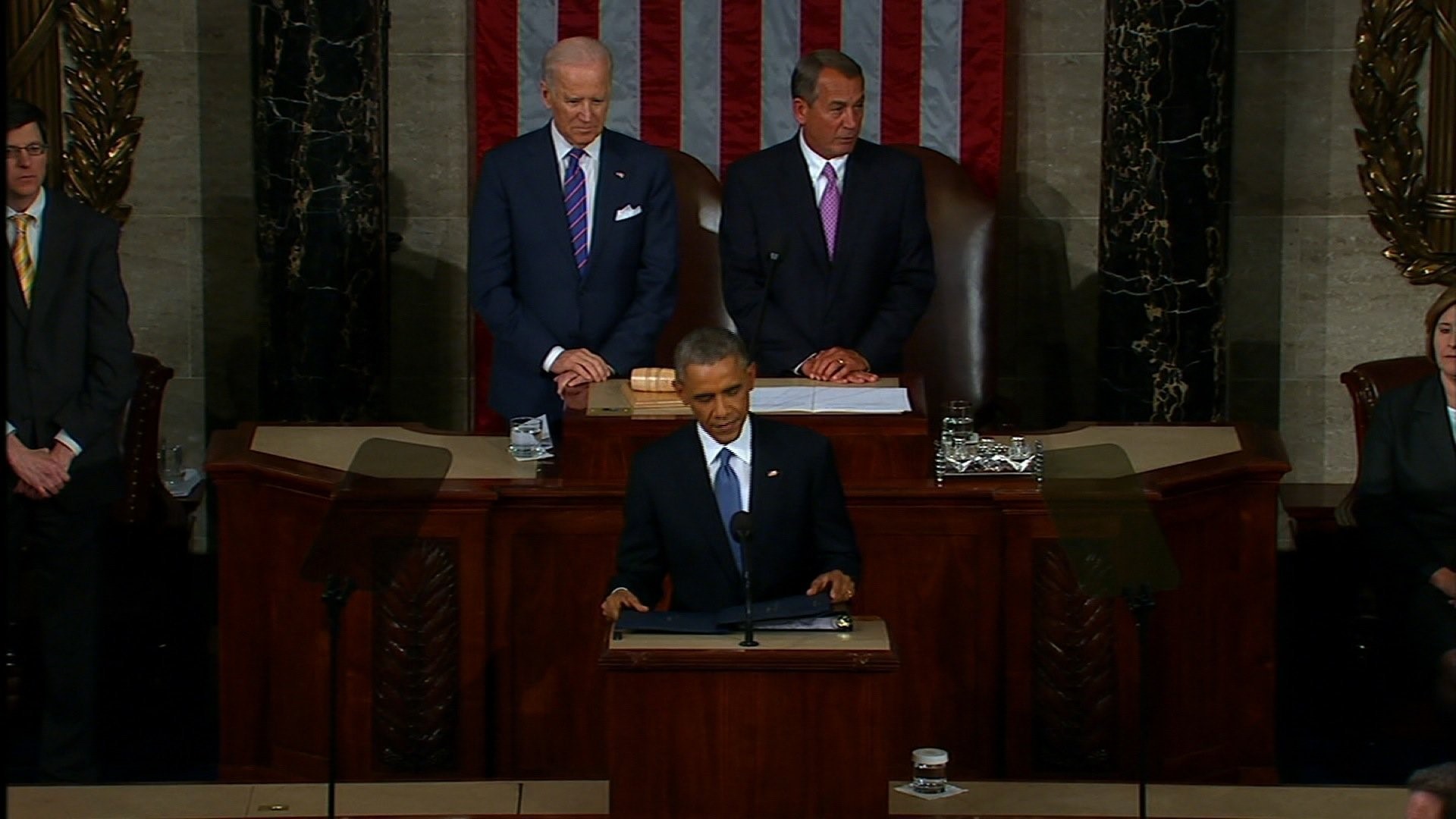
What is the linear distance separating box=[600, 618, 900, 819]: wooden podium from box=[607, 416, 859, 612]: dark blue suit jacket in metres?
0.57

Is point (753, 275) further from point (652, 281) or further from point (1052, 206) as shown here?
point (1052, 206)

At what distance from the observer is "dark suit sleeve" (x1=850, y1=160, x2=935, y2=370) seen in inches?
253

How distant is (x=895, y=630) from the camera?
563 cm

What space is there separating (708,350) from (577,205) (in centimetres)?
211

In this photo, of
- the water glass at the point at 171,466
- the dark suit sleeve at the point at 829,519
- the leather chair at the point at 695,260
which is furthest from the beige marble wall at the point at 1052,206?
the dark suit sleeve at the point at 829,519

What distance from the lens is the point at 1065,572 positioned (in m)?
5.55

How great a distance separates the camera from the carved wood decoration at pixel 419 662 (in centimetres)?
556

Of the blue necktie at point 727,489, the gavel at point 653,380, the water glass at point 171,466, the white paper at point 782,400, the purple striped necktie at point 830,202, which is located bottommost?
the water glass at point 171,466

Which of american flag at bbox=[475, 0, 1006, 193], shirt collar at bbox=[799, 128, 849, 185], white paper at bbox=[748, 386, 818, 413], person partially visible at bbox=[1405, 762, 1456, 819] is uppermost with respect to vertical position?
american flag at bbox=[475, 0, 1006, 193]

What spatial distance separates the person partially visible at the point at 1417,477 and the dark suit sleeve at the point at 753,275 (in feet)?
5.73

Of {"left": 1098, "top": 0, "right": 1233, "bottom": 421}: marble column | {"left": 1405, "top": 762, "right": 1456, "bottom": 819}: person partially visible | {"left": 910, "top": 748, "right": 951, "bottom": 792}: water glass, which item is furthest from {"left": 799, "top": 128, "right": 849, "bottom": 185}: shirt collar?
{"left": 1405, "top": 762, "right": 1456, "bottom": 819}: person partially visible

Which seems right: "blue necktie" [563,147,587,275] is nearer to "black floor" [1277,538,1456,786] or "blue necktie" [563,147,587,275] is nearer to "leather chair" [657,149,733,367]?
"leather chair" [657,149,733,367]

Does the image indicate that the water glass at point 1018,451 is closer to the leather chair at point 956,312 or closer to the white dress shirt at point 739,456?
the white dress shirt at point 739,456

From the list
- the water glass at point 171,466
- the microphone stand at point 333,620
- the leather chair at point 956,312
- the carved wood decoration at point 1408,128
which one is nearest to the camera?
the microphone stand at point 333,620
